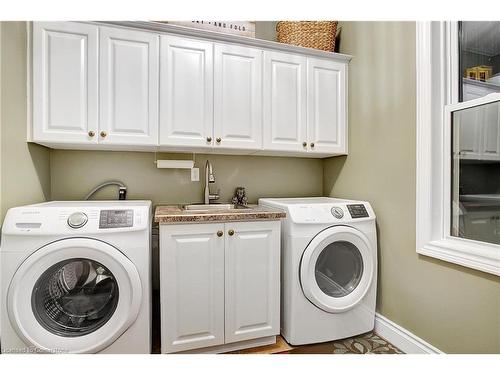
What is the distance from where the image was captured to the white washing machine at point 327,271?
1804 millimetres

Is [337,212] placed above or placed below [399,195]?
below

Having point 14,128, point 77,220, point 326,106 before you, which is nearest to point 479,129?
point 326,106

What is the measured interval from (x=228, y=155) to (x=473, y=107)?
1703 millimetres

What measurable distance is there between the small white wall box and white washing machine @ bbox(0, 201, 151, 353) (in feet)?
1.90

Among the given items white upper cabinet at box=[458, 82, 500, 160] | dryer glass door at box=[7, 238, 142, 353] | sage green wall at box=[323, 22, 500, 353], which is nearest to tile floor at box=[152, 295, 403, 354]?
sage green wall at box=[323, 22, 500, 353]

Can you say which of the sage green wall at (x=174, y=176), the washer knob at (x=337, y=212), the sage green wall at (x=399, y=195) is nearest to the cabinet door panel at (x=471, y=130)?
the sage green wall at (x=399, y=195)

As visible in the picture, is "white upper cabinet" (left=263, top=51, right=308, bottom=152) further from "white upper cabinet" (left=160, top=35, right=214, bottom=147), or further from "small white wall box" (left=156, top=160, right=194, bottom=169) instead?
"small white wall box" (left=156, top=160, right=194, bottom=169)

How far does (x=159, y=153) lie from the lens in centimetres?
226

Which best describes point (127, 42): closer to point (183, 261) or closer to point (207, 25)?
point (207, 25)

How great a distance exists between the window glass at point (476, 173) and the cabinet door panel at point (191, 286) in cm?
142

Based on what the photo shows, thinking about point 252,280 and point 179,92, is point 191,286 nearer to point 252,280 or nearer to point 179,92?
point 252,280

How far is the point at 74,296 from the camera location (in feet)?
5.04

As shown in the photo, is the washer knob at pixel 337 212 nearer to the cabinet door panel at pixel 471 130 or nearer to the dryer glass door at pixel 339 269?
the dryer glass door at pixel 339 269

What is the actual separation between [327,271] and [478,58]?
1569 mm
